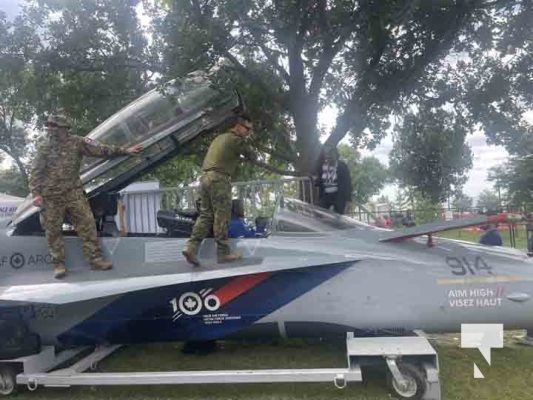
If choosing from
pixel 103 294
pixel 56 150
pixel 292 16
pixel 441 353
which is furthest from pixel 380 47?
pixel 103 294

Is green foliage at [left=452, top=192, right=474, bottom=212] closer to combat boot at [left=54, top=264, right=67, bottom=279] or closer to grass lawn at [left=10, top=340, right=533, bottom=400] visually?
grass lawn at [left=10, top=340, right=533, bottom=400]

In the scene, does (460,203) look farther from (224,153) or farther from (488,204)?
(224,153)

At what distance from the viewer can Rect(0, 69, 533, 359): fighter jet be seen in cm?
482

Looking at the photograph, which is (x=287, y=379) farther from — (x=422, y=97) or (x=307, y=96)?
(x=422, y=97)

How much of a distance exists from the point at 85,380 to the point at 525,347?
16.2 feet

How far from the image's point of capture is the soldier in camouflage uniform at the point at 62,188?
5254 mm

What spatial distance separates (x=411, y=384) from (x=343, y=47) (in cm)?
582

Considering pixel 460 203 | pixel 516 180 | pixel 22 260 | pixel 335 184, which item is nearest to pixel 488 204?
pixel 460 203

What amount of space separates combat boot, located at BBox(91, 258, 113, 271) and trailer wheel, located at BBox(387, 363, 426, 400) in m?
3.01

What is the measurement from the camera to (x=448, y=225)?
4.82 meters

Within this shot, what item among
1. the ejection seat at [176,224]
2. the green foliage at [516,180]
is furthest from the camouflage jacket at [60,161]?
the green foliage at [516,180]

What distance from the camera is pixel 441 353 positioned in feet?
19.7

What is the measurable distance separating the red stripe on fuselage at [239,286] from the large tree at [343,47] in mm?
3491

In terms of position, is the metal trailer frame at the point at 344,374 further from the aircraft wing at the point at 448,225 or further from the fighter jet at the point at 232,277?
the aircraft wing at the point at 448,225
